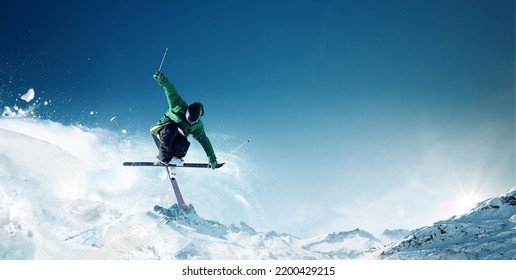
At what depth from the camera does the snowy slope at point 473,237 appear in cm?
6675

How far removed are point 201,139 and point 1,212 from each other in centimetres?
1728

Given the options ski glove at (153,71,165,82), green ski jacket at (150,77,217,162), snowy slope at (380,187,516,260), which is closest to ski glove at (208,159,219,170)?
green ski jacket at (150,77,217,162)

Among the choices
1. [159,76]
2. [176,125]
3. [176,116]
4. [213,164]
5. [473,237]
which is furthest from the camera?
[473,237]

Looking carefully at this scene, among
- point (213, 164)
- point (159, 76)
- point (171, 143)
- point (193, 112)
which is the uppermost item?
point (159, 76)

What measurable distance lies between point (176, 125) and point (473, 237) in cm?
9790

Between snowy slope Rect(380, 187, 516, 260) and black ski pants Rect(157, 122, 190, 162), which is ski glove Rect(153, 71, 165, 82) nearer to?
black ski pants Rect(157, 122, 190, 162)

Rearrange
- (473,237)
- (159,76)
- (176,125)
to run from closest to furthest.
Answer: (159,76) < (176,125) < (473,237)

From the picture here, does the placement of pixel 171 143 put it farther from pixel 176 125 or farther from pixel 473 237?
pixel 473 237

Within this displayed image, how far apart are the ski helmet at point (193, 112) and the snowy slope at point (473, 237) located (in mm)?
67599

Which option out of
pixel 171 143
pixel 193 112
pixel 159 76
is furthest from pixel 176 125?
pixel 159 76

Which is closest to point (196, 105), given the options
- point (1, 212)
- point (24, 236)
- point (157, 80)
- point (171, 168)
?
point (157, 80)

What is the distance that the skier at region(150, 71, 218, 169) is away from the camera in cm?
800

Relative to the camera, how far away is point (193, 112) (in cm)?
791
